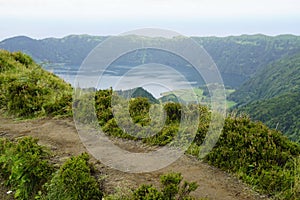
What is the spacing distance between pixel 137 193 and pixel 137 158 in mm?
1647

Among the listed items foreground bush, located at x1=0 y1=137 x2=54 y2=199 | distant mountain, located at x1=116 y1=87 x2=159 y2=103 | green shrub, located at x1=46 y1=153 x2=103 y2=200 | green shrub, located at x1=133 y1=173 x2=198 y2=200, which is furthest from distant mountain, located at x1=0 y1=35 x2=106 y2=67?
green shrub, located at x1=133 y1=173 x2=198 y2=200

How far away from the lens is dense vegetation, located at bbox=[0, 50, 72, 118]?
8906 millimetres

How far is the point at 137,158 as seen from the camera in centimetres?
614

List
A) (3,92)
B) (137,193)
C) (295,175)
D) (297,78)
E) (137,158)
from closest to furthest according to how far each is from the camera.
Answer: (137,193) → (295,175) → (137,158) → (3,92) → (297,78)

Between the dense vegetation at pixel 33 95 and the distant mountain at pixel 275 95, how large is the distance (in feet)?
196

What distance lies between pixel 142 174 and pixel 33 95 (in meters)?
5.20

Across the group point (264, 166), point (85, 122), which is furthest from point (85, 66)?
point (264, 166)

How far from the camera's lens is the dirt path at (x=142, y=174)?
16.5ft

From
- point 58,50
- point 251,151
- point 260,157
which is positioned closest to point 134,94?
point 251,151

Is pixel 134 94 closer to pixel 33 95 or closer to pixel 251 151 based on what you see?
pixel 33 95

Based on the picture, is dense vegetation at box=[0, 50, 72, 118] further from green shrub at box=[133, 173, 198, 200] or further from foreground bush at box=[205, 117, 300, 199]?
green shrub at box=[133, 173, 198, 200]

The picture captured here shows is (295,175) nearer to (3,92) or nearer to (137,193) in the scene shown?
(137,193)

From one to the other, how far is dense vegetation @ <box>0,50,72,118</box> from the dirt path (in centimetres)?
111

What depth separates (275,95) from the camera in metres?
131
